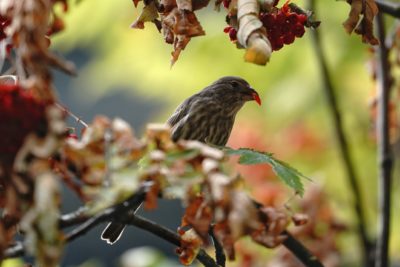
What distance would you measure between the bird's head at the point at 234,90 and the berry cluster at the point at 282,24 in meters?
2.30

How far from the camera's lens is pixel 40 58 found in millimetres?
2178

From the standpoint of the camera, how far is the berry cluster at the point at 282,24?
120 inches

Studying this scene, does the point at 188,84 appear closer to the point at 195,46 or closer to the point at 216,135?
the point at 195,46

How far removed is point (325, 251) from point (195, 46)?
215 centimetres

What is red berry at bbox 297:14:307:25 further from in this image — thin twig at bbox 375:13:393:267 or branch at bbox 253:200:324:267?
thin twig at bbox 375:13:393:267

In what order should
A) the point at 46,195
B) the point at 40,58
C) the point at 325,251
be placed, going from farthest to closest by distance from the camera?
1. the point at 325,251
2. the point at 40,58
3. the point at 46,195

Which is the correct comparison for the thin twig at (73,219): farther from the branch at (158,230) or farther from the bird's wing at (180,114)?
the bird's wing at (180,114)

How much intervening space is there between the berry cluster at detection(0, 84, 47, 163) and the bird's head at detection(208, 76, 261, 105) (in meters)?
3.23

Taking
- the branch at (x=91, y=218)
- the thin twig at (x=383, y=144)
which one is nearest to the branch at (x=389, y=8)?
the thin twig at (x=383, y=144)

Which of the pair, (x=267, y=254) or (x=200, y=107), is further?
(x=267, y=254)

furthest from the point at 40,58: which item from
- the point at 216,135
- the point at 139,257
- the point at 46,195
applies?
the point at 139,257

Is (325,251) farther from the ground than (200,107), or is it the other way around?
(200,107)

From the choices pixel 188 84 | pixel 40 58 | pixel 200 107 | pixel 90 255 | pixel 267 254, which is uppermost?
pixel 40 58

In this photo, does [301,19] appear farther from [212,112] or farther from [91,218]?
[212,112]
